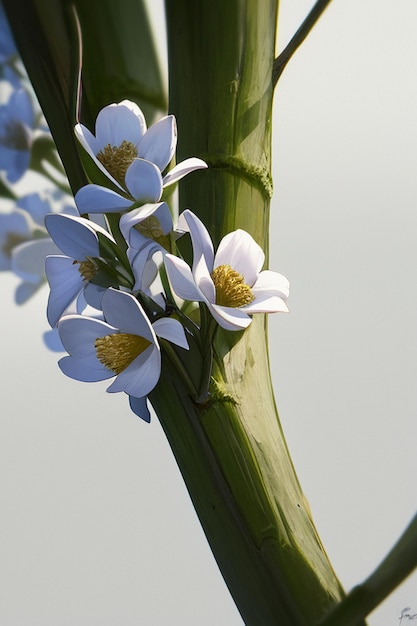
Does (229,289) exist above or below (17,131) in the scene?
below

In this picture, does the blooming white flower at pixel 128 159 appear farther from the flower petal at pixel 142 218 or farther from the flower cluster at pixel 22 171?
the flower cluster at pixel 22 171

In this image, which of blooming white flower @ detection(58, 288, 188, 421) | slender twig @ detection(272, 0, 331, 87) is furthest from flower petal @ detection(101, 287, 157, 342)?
slender twig @ detection(272, 0, 331, 87)

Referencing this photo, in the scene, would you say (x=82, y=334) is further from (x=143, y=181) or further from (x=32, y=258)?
(x=32, y=258)

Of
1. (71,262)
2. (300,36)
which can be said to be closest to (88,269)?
(71,262)

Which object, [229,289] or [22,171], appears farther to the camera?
[22,171]

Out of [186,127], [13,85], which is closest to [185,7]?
[186,127]

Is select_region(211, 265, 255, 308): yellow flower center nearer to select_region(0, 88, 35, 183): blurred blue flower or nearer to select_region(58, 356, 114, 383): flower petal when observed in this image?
select_region(58, 356, 114, 383): flower petal

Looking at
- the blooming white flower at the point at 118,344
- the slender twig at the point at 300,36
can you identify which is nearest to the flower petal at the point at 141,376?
the blooming white flower at the point at 118,344
